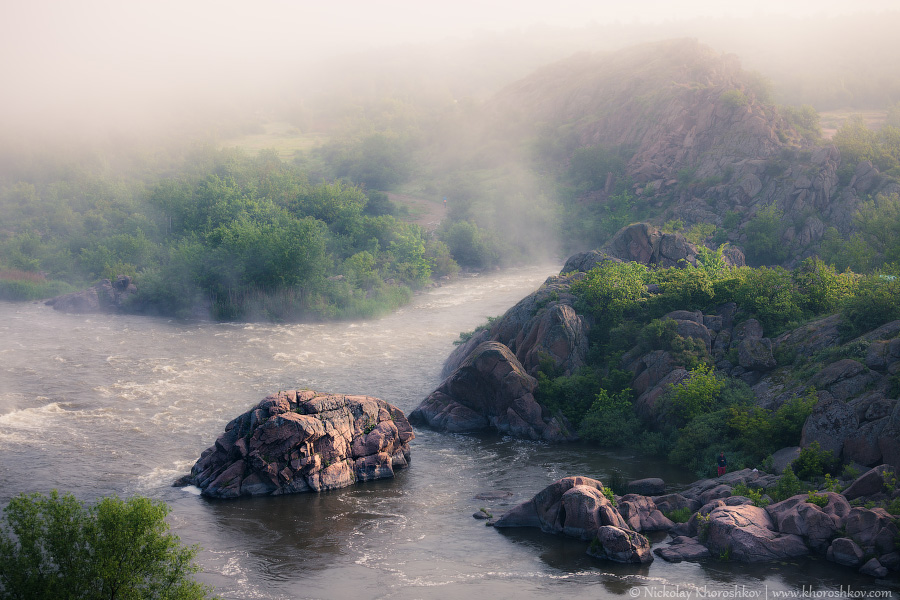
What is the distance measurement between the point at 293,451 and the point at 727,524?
17.5 metres

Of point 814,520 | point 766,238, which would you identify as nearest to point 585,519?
point 814,520

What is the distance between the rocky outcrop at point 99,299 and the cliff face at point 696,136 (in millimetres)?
56155

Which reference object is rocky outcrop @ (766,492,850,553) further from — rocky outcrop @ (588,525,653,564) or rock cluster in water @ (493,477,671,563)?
rocky outcrop @ (588,525,653,564)

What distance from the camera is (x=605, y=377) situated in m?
39.2

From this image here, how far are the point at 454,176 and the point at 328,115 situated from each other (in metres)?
63.9

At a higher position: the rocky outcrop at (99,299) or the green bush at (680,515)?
the rocky outcrop at (99,299)

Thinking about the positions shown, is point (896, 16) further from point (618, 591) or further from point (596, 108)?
point (618, 591)

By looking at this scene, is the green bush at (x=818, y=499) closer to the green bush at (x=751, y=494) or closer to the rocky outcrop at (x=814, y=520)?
the rocky outcrop at (x=814, y=520)

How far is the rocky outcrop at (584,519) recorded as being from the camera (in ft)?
78.1

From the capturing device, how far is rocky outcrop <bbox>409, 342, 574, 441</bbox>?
122ft

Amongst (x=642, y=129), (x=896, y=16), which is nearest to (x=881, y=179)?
(x=642, y=129)

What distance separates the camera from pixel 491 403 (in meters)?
38.5

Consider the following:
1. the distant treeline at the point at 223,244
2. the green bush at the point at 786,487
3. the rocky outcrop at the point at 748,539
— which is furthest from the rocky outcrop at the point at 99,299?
the green bush at the point at 786,487

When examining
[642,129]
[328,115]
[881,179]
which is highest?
[328,115]
